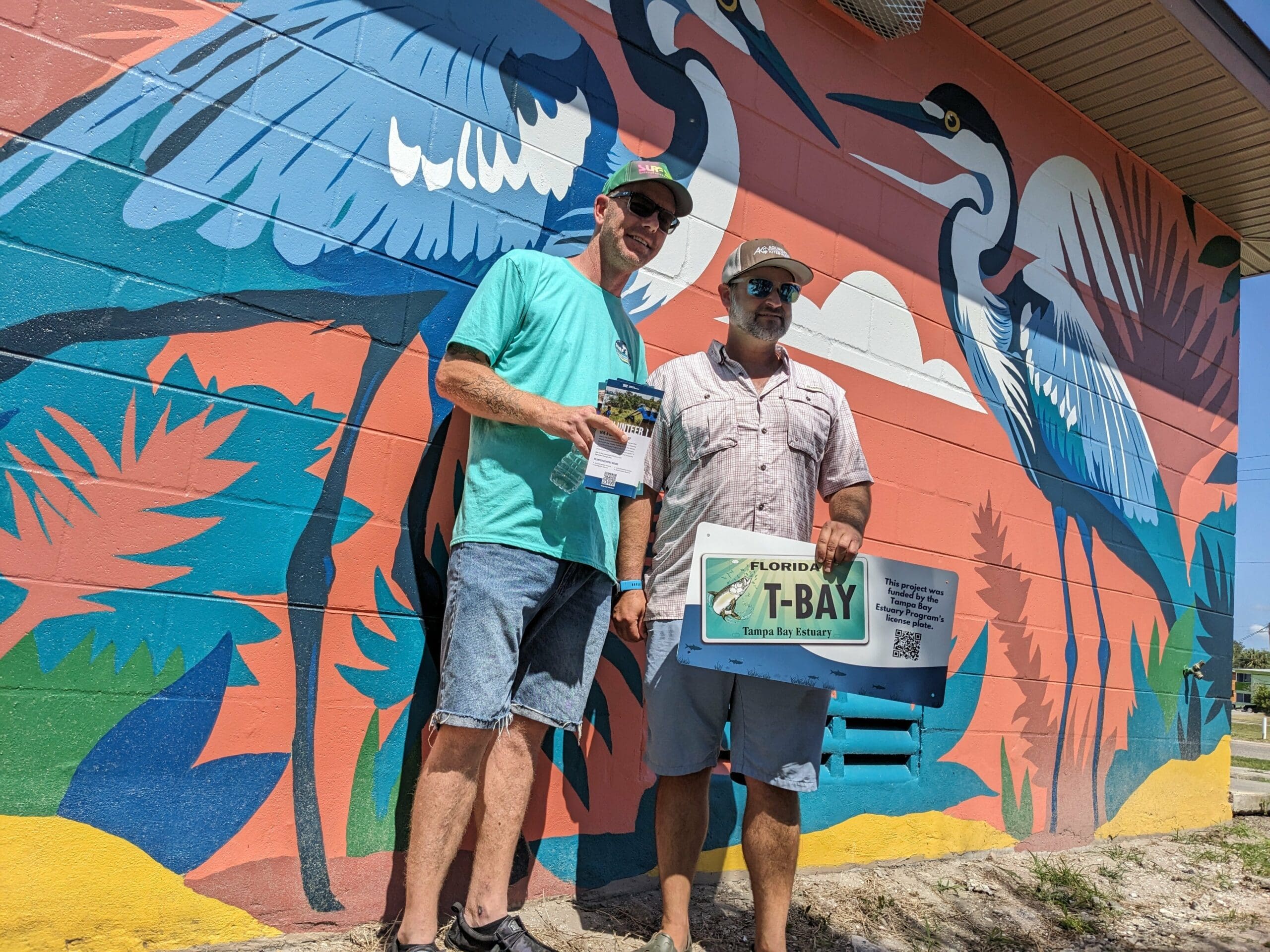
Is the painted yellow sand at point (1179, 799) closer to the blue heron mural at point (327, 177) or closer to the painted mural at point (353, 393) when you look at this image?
the painted mural at point (353, 393)

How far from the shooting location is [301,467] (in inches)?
91.4

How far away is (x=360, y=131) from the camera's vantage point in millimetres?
2471

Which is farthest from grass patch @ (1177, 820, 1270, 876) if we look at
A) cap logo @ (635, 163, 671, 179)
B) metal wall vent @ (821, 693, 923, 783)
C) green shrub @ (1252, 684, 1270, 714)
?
green shrub @ (1252, 684, 1270, 714)

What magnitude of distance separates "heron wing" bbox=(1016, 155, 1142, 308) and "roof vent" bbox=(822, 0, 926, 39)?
121 centimetres

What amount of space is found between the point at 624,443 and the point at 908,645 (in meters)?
0.94

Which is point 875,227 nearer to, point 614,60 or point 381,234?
point 614,60

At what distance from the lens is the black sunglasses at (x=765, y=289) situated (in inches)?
96.7

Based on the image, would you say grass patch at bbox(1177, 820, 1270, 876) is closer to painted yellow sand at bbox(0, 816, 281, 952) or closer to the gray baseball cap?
the gray baseball cap

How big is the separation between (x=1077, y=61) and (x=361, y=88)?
3.72 m

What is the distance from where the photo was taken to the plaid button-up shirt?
2.38 m

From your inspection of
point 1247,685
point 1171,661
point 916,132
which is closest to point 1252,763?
point 1171,661

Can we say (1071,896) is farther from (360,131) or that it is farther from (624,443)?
(360,131)

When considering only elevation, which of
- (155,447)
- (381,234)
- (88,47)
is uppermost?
(88,47)

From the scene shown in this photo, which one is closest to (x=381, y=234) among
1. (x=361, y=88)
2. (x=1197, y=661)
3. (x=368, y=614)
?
(x=361, y=88)
